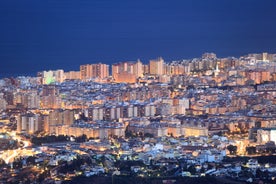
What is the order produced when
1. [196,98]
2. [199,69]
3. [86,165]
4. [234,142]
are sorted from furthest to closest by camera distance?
[199,69] < [196,98] < [234,142] < [86,165]

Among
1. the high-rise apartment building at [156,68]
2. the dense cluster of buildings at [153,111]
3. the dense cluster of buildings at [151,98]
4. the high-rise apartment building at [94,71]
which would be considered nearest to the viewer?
the dense cluster of buildings at [153,111]

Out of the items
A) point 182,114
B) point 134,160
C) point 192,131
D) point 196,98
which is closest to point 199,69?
point 196,98

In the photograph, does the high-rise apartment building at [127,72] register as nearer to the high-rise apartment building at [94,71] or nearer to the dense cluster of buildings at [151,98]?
the dense cluster of buildings at [151,98]

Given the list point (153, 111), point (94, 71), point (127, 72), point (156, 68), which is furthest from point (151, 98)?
point (94, 71)

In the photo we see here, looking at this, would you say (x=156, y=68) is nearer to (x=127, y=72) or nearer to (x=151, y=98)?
(x=127, y=72)

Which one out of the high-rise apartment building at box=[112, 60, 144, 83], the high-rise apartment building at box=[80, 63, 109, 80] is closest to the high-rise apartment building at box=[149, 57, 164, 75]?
the high-rise apartment building at box=[112, 60, 144, 83]

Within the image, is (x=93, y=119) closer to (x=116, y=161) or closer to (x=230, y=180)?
(x=116, y=161)

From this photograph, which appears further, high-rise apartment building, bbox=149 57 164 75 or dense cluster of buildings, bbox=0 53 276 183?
high-rise apartment building, bbox=149 57 164 75

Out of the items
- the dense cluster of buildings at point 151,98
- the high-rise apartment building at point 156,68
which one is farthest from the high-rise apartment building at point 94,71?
the high-rise apartment building at point 156,68

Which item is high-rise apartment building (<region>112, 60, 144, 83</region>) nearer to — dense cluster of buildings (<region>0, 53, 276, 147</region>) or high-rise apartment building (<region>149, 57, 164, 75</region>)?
dense cluster of buildings (<region>0, 53, 276, 147</region>)

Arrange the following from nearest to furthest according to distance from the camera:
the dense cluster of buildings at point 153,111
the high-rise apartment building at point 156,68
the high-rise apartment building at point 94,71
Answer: the dense cluster of buildings at point 153,111
the high-rise apartment building at point 156,68
the high-rise apartment building at point 94,71

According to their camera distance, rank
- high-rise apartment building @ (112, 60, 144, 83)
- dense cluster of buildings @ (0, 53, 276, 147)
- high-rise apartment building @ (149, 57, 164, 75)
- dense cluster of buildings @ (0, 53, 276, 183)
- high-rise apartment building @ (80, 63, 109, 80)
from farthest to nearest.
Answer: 1. high-rise apartment building @ (80, 63, 109, 80)
2. high-rise apartment building @ (149, 57, 164, 75)
3. high-rise apartment building @ (112, 60, 144, 83)
4. dense cluster of buildings @ (0, 53, 276, 147)
5. dense cluster of buildings @ (0, 53, 276, 183)
